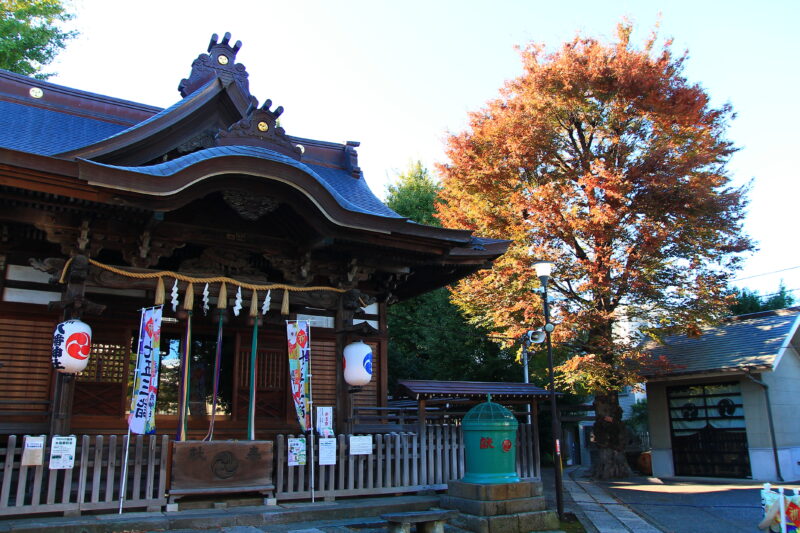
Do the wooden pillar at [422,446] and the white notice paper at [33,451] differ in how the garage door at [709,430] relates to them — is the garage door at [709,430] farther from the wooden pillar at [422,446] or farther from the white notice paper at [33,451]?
the white notice paper at [33,451]

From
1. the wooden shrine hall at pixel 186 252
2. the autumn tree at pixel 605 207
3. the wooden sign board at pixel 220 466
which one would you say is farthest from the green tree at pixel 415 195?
the wooden sign board at pixel 220 466

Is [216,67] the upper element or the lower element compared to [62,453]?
upper

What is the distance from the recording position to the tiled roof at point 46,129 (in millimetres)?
9906

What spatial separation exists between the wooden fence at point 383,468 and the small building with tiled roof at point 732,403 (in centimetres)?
939

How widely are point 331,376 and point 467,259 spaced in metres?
3.36

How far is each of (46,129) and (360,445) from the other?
807cm

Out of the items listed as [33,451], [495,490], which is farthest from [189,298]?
A: [495,490]

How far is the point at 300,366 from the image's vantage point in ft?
30.5

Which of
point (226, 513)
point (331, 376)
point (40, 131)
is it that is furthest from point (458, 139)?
point (226, 513)


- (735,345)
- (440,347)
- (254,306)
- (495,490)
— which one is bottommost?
(495,490)

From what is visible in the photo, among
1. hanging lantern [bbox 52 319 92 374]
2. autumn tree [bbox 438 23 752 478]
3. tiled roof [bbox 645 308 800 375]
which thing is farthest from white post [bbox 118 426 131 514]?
tiled roof [bbox 645 308 800 375]

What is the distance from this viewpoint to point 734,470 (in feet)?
57.2

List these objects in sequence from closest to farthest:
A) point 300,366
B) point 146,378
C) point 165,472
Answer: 1. point 165,472
2. point 146,378
3. point 300,366

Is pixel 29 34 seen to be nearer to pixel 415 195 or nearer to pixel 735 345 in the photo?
pixel 415 195
